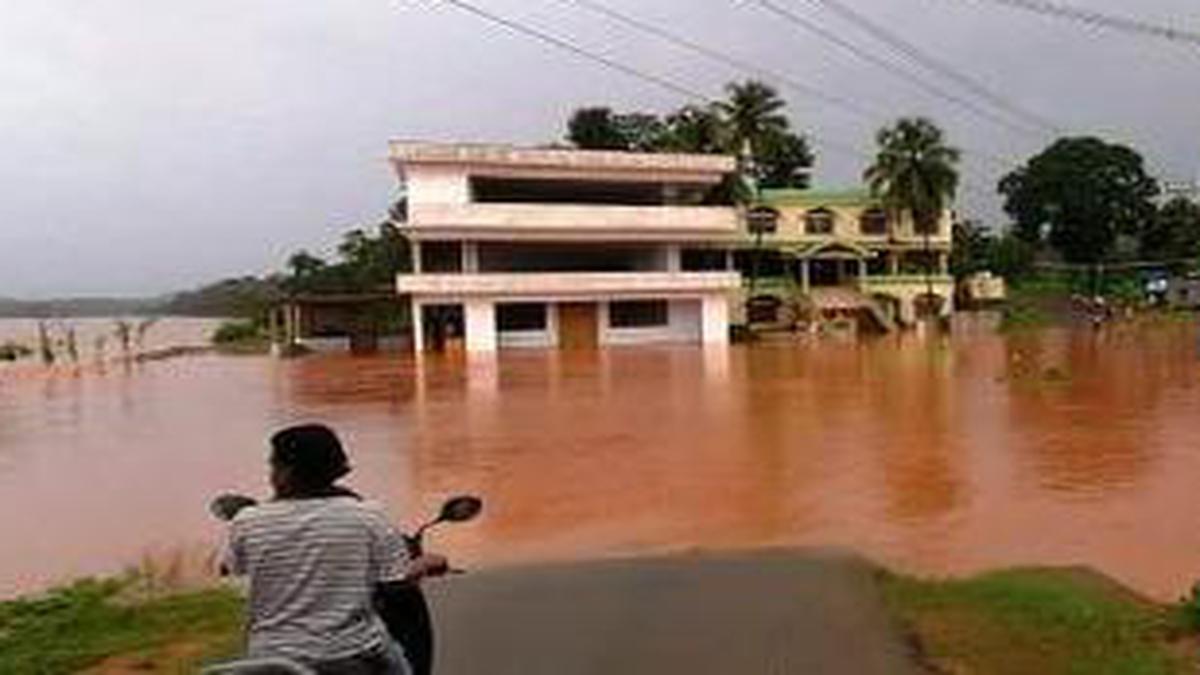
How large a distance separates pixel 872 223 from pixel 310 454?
70694 millimetres

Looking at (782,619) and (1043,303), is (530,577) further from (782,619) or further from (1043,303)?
(1043,303)

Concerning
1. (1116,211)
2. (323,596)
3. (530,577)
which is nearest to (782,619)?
(530,577)

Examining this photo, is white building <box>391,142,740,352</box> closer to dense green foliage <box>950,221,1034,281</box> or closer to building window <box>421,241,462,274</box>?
building window <box>421,241,462,274</box>

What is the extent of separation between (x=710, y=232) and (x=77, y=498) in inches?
1760

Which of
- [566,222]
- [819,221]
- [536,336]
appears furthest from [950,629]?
[819,221]

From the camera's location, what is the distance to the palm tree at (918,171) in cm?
7106

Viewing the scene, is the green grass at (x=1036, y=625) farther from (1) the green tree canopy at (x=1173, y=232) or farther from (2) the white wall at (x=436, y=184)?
(1) the green tree canopy at (x=1173, y=232)

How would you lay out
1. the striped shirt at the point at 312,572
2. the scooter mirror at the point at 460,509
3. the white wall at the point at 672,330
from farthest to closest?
the white wall at the point at 672,330
the scooter mirror at the point at 460,509
the striped shirt at the point at 312,572

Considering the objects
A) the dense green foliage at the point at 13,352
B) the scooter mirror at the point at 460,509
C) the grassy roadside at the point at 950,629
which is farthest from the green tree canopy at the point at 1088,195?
the scooter mirror at the point at 460,509

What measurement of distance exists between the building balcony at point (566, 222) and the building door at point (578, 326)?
2617mm

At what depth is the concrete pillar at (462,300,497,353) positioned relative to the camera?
60.3 m

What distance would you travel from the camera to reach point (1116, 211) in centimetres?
9012

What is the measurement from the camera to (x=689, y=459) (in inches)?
907

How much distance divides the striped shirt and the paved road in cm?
329
